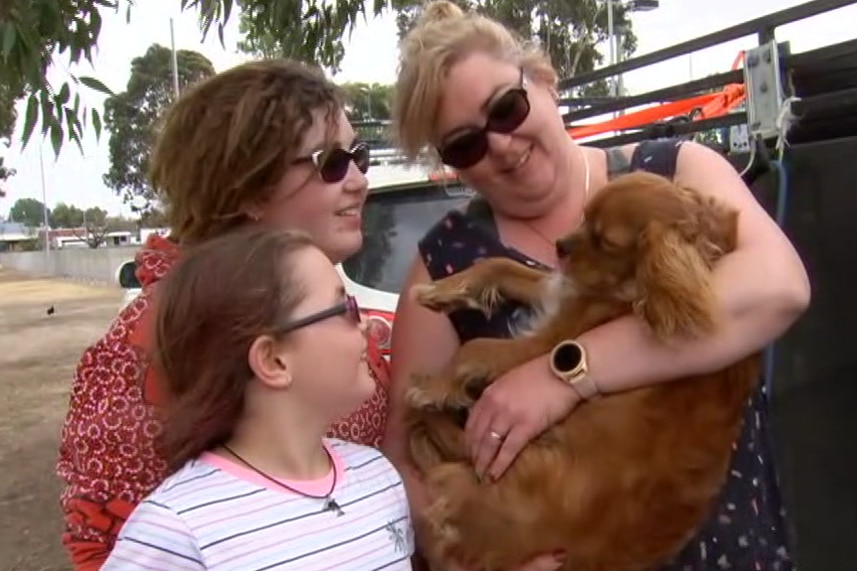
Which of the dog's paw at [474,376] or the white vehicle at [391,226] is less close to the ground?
the white vehicle at [391,226]

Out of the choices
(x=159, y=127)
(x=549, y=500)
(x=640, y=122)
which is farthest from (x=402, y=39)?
(x=640, y=122)

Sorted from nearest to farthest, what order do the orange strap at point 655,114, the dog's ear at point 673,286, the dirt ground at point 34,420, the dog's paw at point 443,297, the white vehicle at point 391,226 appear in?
the dog's ear at point 673,286
the dog's paw at point 443,297
the orange strap at point 655,114
the white vehicle at point 391,226
the dirt ground at point 34,420

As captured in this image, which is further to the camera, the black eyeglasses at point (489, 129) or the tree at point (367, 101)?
the tree at point (367, 101)

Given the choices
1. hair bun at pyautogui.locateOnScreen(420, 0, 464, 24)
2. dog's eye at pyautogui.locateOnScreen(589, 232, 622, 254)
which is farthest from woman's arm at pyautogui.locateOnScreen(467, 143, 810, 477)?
hair bun at pyautogui.locateOnScreen(420, 0, 464, 24)

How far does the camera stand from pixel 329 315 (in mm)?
1875

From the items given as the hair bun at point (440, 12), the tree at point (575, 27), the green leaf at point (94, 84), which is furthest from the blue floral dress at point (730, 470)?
the tree at point (575, 27)

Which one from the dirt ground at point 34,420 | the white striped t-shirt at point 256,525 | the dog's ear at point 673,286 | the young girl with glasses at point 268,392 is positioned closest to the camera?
the white striped t-shirt at point 256,525

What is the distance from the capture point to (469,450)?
2.17 metres

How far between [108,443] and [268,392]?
29 centimetres

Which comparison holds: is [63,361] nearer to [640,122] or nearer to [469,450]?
[640,122]

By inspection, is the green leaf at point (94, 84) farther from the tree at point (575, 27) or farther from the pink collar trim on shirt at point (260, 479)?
the tree at point (575, 27)

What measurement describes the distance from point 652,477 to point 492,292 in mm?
600

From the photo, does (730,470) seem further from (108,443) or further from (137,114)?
(137,114)

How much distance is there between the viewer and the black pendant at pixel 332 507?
1.84 meters
